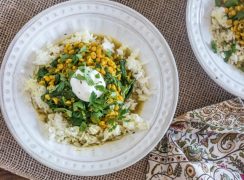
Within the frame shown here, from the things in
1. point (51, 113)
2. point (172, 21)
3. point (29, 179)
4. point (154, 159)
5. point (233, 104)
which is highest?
point (172, 21)

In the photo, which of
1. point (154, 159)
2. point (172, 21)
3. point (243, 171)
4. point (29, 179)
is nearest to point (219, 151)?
point (243, 171)

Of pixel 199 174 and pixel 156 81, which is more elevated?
pixel 156 81

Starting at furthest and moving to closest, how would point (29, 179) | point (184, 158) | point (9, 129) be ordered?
point (29, 179), point (184, 158), point (9, 129)

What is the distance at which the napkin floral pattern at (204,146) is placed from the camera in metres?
2.05

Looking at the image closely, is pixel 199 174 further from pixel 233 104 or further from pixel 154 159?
pixel 233 104

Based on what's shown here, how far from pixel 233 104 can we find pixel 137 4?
2.04ft

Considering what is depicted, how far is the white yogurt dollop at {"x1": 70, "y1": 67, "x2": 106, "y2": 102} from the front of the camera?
6.00ft

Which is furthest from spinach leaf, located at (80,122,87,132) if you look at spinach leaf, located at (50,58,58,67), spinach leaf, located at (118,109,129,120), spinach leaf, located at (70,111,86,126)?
spinach leaf, located at (50,58,58,67)

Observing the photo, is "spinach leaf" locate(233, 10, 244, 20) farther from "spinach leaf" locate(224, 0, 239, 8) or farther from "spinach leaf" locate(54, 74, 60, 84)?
"spinach leaf" locate(54, 74, 60, 84)

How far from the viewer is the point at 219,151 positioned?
6.94ft

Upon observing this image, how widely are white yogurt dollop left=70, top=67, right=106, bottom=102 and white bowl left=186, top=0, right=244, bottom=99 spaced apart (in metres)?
0.43

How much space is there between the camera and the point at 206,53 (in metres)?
1.97

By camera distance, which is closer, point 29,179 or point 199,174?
point 199,174

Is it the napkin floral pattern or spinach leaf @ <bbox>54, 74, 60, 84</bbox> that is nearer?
spinach leaf @ <bbox>54, 74, 60, 84</bbox>
